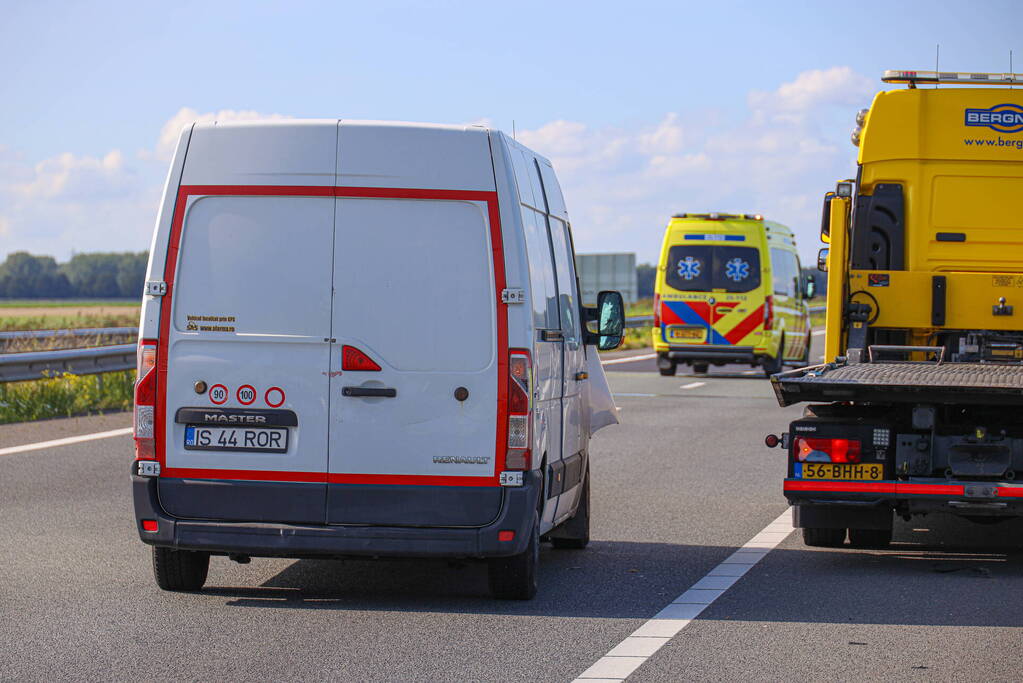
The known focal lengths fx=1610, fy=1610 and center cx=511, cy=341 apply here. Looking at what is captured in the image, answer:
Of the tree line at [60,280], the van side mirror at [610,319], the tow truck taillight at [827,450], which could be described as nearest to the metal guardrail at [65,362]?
the van side mirror at [610,319]

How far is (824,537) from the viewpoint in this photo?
9.63 m

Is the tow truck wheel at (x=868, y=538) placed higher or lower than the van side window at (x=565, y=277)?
lower

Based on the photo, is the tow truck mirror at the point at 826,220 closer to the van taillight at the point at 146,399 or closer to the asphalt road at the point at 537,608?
the asphalt road at the point at 537,608

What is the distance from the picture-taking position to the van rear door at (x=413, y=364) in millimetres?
7418

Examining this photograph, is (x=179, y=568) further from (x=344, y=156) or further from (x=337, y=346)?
(x=344, y=156)

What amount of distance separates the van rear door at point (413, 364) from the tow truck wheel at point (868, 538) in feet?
10.5

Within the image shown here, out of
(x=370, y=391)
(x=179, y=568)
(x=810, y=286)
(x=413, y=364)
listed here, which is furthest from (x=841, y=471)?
(x=810, y=286)

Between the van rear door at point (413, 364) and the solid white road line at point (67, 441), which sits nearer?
the van rear door at point (413, 364)

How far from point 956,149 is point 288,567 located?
634cm

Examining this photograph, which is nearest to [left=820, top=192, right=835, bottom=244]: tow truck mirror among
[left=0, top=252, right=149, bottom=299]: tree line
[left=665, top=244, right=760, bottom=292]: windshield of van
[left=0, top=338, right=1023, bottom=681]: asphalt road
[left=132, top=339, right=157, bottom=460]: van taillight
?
[left=0, top=338, right=1023, bottom=681]: asphalt road

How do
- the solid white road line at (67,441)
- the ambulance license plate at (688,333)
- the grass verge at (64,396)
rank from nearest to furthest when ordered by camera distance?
the solid white road line at (67,441) → the grass verge at (64,396) → the ambulance license plate at (688,333)

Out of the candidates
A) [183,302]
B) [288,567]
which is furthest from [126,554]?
[183,302]

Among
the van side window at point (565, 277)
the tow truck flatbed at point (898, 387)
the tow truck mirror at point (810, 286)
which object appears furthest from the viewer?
the tow truck mirror at point (810, 286)

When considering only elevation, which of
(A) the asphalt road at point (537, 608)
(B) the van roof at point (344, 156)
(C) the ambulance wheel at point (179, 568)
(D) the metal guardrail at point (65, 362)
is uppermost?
(B) the van roof at point (344, 156)
